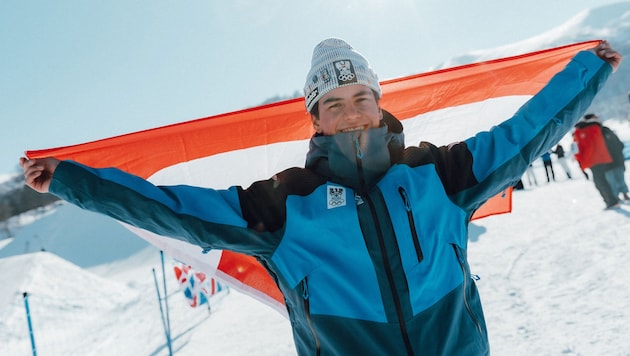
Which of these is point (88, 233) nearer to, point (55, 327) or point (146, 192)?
point (55, 327)

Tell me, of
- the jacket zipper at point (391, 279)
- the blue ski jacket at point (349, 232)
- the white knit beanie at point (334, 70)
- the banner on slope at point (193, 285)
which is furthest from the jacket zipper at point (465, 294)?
the banner on slope at point (193, 285)

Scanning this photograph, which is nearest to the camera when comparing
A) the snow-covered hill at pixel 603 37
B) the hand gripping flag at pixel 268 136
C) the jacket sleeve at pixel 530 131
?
the jacket sleeve at pixel 530 131

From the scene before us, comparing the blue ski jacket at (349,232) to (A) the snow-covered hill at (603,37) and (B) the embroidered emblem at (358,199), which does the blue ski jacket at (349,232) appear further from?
(A) the snow-covered hill at (603,37)

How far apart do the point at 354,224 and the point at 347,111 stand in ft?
2.08

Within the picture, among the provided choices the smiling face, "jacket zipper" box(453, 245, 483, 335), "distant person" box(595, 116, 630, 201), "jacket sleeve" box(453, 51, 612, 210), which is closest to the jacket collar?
the smiling face

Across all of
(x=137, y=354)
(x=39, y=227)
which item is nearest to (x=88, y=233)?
(x=39, y=227)

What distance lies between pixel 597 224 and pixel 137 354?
8.08m

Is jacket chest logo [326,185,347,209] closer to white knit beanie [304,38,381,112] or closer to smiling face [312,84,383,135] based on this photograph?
smiling face [312,84,383,135]

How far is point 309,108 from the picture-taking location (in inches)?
91.1

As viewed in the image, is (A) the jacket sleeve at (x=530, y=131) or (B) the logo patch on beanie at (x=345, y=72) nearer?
(A) the jacket sleeve at (x=530, y=131)

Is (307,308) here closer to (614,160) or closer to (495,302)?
(495,302)

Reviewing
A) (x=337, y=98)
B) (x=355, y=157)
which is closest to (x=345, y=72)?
(x=337, y=98)

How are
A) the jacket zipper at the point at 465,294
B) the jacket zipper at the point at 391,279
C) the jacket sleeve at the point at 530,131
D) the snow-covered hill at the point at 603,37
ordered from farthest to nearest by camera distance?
the snow-covered hill at the point at 603,37 < the jacket sleeve at the point at 530,131 < the jacket zipper at the point at 465,294 < the jacket zipper at the point at 391,279

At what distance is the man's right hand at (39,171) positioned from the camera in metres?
Answer: 1.58
